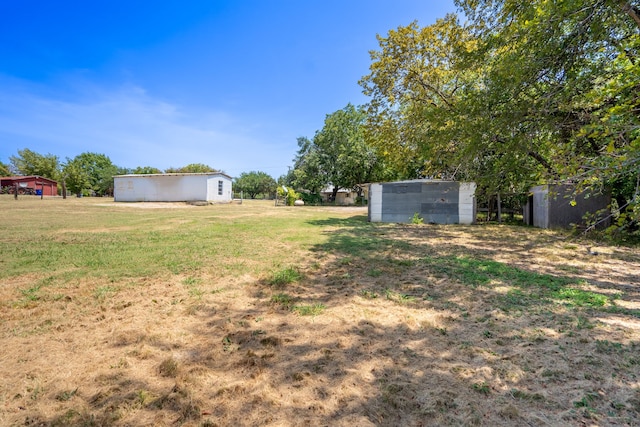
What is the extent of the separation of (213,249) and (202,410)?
5097 millimetres

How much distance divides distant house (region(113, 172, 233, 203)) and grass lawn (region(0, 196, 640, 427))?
23318 millimetres

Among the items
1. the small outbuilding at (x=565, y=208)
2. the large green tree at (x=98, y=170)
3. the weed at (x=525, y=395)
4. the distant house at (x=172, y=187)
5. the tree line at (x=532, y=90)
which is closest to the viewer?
the weed at (x=525, y=395)

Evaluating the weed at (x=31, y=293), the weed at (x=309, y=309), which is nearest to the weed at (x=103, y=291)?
the weed at (x=31, y=293)

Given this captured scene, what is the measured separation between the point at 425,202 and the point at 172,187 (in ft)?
82.4

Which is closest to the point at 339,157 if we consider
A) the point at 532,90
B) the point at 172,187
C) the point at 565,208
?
the point at 172,187

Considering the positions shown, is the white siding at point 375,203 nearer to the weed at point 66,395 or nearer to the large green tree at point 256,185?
the weed at point 66,395

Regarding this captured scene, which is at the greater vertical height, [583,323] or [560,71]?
[560,71]

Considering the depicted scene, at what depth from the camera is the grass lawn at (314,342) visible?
187cm

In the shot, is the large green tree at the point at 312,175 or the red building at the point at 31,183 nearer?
the large green tree at the point at 312,175

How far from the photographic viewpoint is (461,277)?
4773mm

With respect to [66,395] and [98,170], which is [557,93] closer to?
[66,395]

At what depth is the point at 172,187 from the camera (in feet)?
94.5

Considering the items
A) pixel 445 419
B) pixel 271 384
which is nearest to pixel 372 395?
pixel 445 419

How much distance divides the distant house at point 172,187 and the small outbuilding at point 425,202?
19643mm
